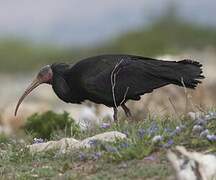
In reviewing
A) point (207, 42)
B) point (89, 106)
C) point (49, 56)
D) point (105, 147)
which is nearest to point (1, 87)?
point (49, 56)

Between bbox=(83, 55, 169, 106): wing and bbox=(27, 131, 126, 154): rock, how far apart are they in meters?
2.00

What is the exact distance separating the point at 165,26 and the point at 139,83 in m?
37.1

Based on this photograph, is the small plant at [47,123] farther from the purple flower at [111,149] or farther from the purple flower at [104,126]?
the purple flower at [111,149]

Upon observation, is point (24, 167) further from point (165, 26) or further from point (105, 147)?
point (165, 26)

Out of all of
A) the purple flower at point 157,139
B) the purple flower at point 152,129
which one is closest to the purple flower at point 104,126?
the purple flower at point 152,129

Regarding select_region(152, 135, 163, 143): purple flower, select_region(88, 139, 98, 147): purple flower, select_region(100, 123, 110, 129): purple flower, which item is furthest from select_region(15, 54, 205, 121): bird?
select_region(152, 135, 163, 143): purple flower

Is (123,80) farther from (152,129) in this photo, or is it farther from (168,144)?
(168,144)

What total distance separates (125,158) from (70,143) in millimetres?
1045

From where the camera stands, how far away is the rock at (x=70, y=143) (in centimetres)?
948

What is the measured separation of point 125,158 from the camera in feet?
29.4

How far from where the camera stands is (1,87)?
42.5m

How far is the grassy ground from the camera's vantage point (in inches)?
342

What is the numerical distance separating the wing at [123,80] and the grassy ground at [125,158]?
228 centimetres

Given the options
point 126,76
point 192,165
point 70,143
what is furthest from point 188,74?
point 192,165
